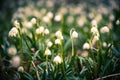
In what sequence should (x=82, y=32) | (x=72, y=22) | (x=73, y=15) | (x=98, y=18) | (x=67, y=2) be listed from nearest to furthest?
1. (x=82, y=32)
2. (x=98, y=18)
3. (x=72, y=22)
4. (x=73, y=15)
5. (x=67, y=2)

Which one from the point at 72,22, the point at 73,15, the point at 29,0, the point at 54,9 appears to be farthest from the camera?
the point at 29,0

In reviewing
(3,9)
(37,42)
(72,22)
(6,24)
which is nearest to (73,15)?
(72,22)

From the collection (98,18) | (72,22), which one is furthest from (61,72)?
(72,22)

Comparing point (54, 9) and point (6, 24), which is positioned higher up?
point (54, 9)

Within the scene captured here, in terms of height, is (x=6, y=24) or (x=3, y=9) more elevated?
(x=3, y=9)

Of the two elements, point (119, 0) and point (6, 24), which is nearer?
point (6, 24)

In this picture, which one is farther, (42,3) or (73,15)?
(42,3)

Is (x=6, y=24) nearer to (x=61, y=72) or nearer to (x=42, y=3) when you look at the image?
(x=42, y=3)

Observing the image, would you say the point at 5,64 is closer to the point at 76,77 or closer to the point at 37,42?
the point at 37,42

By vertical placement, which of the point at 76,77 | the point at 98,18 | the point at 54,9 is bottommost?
the point at 76,77
